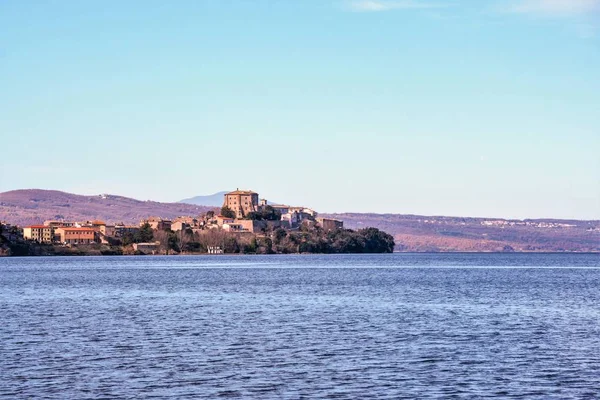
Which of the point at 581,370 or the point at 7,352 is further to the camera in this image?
the point at 7,352

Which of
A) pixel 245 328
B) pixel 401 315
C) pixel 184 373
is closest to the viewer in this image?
pixel 184 373

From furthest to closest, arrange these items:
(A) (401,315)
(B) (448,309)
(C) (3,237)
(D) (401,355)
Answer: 1. (C) (3,237)
2. (B) (448,309)
3. (A) (401,315)
4. (D) (401,355)

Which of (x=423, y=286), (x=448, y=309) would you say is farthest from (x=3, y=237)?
(x=448, y=309)

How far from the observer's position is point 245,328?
39750 mm

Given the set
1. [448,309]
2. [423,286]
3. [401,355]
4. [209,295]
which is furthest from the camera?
[423,286]

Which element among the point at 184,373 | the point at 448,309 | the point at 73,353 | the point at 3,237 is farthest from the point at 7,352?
the point at 3,237

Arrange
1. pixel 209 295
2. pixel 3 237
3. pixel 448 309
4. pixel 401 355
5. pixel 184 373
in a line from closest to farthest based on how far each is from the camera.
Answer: pixel 184 373
pixel 401 355
pixel 448 309
pixel 209 295
pixel 3 237

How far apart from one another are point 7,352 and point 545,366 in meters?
17.5

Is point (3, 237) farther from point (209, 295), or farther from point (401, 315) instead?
point (401, 315)

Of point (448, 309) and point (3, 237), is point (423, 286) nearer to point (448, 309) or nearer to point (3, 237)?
point (448, 309)

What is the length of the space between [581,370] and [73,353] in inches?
639

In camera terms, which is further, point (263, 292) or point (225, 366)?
point (263, 292)

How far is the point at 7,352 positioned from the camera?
32.4m

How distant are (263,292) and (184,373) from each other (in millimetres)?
37484
